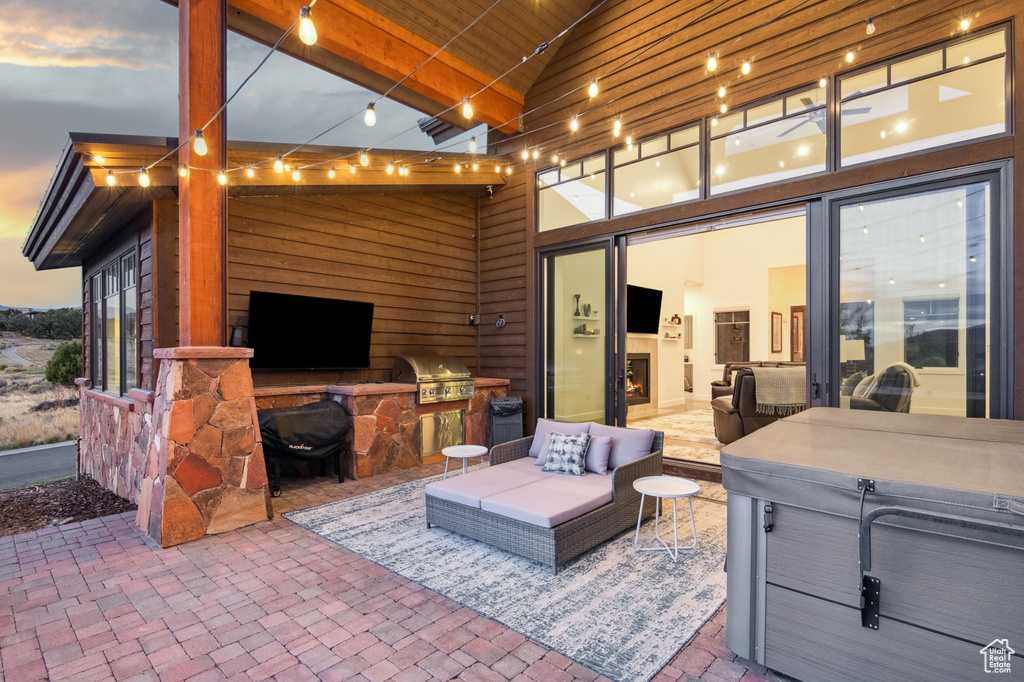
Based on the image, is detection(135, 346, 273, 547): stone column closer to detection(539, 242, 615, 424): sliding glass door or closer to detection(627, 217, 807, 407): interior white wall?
detection(539, 242, 615, 424): sliding glass door

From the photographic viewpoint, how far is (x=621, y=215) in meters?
5.44

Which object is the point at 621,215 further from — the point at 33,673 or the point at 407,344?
the point at 33,673

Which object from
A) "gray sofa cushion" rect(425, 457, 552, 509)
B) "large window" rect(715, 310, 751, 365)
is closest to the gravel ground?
"gray sofa cushion" rect(425, 457, 552, 509)

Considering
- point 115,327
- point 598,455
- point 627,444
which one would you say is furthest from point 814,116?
point 115,327

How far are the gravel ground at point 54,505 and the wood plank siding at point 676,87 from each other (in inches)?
173

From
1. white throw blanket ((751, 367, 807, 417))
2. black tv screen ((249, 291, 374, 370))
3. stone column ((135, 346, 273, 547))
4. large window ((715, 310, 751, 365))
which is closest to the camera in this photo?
stone column ((135, 346, 273, 547))

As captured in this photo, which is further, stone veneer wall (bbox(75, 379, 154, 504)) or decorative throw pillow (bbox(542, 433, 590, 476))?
stone veneer wall (bbox(75, 379, 154, 504))

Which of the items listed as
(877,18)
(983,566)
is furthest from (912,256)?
(983,566)

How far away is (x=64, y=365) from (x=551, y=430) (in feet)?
32.0

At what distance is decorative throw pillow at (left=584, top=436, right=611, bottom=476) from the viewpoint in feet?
12.3

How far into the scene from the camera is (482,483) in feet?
11.5

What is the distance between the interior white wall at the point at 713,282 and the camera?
9.86 meters

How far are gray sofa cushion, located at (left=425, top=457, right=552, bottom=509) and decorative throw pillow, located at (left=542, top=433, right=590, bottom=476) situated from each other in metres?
0.12

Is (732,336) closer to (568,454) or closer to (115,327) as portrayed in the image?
(568,454)
